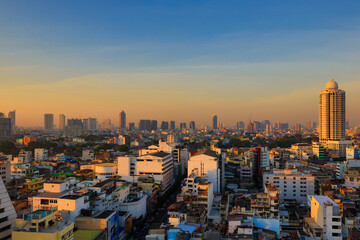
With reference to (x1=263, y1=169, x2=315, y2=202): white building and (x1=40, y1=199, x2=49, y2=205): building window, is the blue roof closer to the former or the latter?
(x1=40, y1=199, x2=49, y2=205): building window

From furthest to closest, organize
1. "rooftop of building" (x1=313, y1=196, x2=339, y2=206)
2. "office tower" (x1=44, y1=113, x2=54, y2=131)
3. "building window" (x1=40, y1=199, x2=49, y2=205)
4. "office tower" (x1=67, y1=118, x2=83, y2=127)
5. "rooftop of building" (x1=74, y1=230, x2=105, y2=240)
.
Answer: "office tower" (x1=44, y1=113, x2=54, y2=131) → "office tower" (x1=67, y1=118, x2=83, y2=127) → "building window" (x1=40, y1=199, x2=49, y2=205) → "rooftop of building" (x1=313, y1=196, x2=339, y2=206) → "rooftop of building" (x1=74, y1=230, x2=105, y2=240)

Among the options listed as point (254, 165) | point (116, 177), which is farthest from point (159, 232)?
point (254, 165)

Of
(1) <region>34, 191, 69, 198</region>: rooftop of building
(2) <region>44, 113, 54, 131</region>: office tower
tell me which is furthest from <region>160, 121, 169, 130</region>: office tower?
(1) <region>34, 191, 69, 198</region>: rooftop of building

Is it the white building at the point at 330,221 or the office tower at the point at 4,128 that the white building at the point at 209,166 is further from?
the office tower at the point at 4,128

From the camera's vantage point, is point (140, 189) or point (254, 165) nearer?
point (140, 189)

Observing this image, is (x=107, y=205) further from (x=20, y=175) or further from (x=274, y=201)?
(x=20, y=175)

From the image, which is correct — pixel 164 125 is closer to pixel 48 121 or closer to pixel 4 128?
pixel 48 121

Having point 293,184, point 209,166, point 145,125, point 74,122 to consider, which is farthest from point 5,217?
point 145,125
